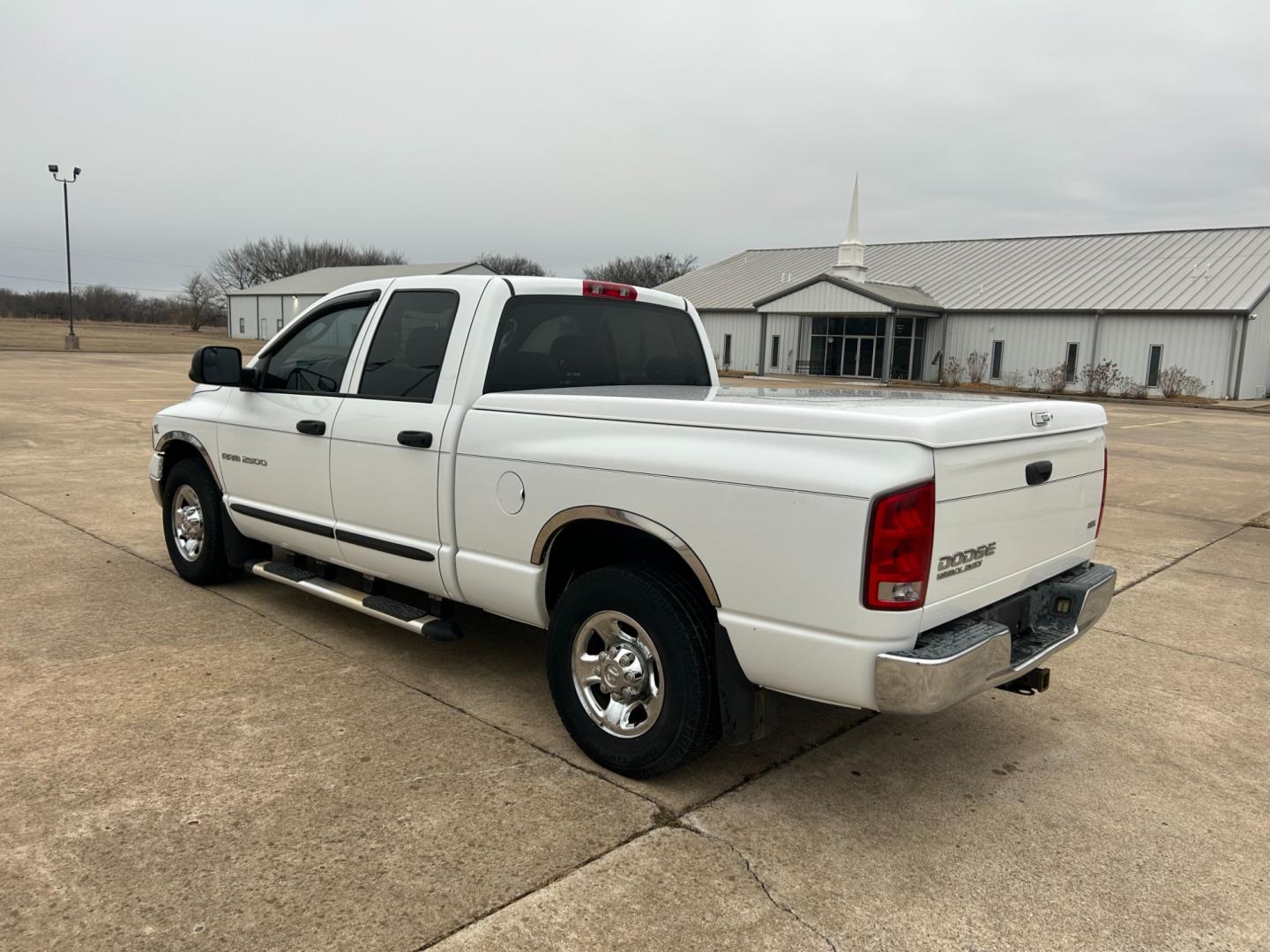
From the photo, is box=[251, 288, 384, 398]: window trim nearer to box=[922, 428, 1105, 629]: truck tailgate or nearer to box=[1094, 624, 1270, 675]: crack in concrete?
box=[922, 428, 1105, 629]: truck tailgate

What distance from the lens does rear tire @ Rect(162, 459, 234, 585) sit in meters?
5.78

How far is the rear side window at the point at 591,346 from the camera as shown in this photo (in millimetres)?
4387

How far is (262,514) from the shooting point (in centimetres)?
530

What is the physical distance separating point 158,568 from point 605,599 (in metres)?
4.25

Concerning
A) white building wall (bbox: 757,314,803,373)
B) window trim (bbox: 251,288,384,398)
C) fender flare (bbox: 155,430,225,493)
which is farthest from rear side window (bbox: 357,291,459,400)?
white building wall (bbox: 757,314,803,373)

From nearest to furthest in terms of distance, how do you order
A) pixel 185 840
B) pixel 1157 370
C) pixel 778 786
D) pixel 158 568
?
pixel 185 840, pixel 778 786, pixel 158 568, pixel 1157 370

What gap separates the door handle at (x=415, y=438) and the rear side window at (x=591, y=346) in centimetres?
34

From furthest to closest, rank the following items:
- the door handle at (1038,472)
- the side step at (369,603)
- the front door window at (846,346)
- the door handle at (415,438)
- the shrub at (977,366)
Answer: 1. the front door window at (846,346)
2. the shrub at (977,366)
3. the side step at (369,603)
4. the door handle at (415,438)
5. the door handle at (1038,472)

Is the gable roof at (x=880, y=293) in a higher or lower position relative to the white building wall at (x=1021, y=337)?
higher

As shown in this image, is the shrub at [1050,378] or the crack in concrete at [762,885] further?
the shrub at [1050,378]

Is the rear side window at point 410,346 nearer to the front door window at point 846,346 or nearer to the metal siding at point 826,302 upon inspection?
the metal siding at point 826,302

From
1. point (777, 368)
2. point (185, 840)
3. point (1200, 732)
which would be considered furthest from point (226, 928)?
point (777, 368)

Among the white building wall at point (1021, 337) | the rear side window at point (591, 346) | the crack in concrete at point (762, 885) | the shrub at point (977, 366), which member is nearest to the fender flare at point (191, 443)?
the rear side window at point (591, 346)

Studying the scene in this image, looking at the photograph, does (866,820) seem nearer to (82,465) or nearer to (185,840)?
(185,840)
